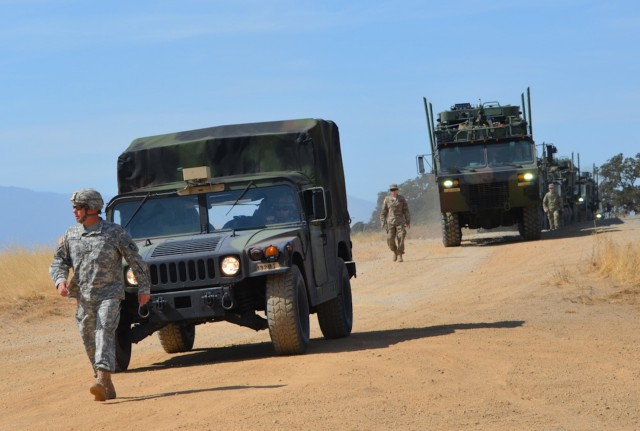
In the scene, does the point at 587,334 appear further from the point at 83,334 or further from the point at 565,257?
the point at 565,257

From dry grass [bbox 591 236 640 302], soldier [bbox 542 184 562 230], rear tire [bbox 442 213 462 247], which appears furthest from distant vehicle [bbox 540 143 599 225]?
dry grass [bbox 591 236 640 302]

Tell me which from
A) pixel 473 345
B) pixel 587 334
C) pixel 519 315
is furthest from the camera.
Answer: pixel 519 315

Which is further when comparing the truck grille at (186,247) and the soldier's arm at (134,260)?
the truck grille at (186,247)

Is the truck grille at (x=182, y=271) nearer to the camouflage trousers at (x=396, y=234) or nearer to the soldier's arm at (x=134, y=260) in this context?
the soldier's arm at (x=134, y=260)

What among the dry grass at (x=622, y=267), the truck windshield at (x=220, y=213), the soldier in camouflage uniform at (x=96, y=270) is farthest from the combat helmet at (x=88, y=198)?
the dry grass at (x=622, y=267)

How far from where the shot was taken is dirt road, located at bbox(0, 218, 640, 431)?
8266 mm

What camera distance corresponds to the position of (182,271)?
11.4m

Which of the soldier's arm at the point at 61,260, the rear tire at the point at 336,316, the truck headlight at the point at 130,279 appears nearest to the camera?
the soldier's arm at the point at 61,260

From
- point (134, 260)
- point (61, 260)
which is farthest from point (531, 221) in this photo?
point (61, 260)

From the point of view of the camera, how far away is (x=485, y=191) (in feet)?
99.3

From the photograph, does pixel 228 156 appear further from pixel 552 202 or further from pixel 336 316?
pixel 552 202

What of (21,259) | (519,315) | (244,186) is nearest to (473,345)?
(244,186)

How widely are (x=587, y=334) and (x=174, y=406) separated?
18.4 feet

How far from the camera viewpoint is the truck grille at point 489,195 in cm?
3019
